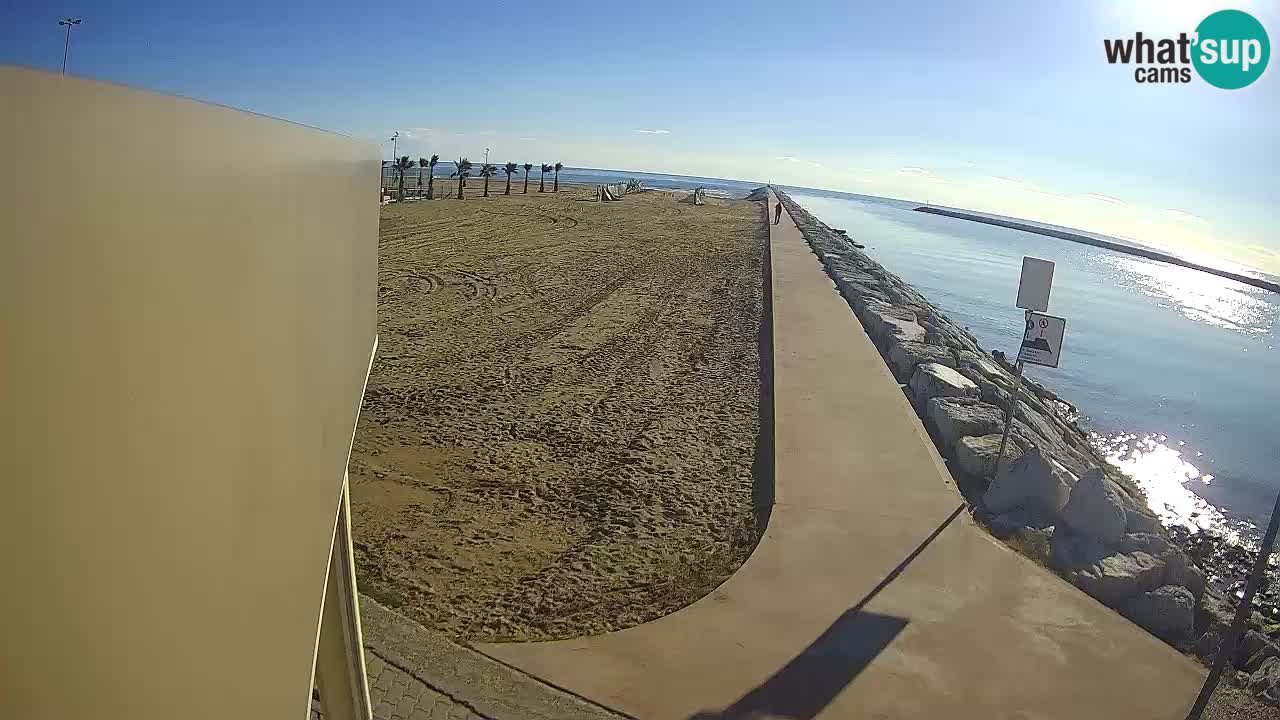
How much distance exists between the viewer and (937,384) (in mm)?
10914

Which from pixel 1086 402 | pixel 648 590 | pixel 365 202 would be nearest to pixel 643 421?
pixel 648 590

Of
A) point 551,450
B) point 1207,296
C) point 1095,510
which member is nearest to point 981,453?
point 1095,510

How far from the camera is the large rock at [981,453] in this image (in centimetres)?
844

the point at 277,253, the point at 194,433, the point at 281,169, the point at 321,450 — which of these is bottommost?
the point at 321,450

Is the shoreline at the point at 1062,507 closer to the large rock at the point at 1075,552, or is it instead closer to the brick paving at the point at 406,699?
the large rock at the point at 1075,552

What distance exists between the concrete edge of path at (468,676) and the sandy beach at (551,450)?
265 mm

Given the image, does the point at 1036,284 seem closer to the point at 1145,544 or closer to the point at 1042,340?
the point at 1042,340

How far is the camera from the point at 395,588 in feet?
20.7

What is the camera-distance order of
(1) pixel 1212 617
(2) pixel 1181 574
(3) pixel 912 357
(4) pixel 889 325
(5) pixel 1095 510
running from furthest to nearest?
(4) pixel 889 325 → (3) pixel 912 357 → (5) pixel 1095 510 → (2) pixel 1181 574 → (1) pixel 1212 617

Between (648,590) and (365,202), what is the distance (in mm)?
4177

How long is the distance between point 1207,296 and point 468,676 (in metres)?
57.7

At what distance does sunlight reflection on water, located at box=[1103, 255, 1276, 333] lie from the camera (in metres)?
38.2

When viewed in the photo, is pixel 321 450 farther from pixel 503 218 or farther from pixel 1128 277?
pixel 1128 277

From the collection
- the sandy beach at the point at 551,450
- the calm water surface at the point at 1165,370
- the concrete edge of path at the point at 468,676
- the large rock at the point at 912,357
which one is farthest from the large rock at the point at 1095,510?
the large rock at the point at 912,357
